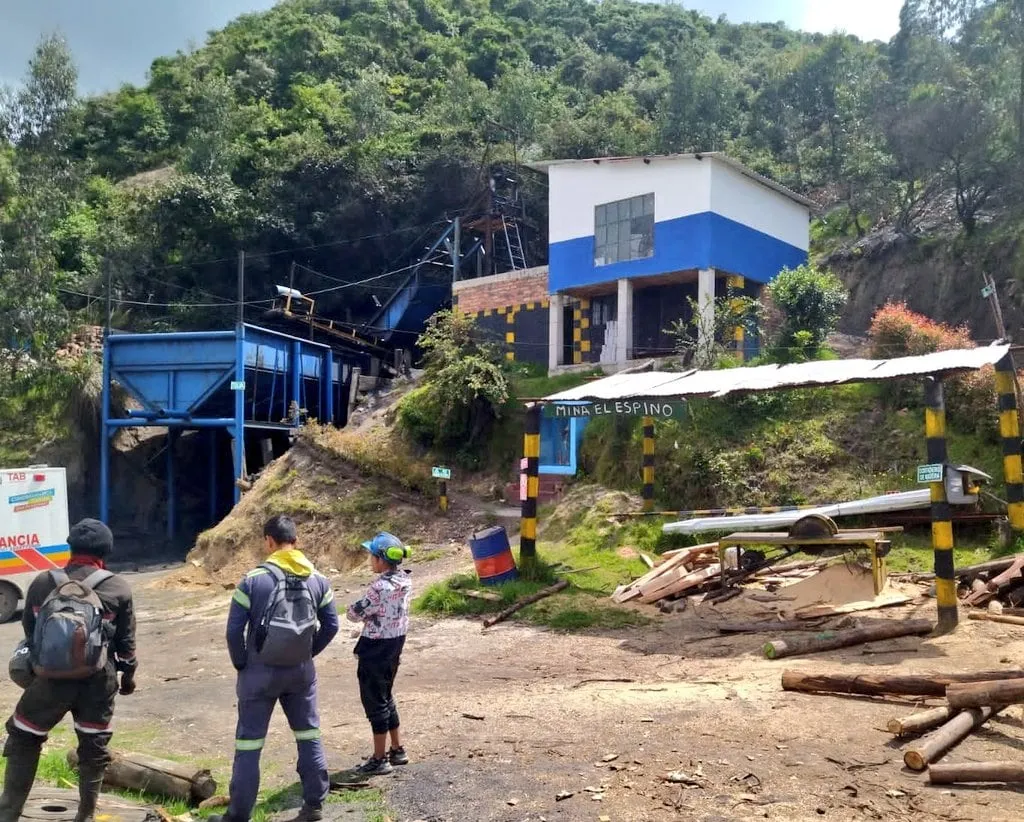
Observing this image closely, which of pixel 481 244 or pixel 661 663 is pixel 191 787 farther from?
pixel 481 244

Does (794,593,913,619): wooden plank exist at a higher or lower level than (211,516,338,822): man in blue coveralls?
lower

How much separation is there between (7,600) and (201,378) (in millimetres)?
10523

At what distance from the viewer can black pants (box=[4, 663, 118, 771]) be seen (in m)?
4.88

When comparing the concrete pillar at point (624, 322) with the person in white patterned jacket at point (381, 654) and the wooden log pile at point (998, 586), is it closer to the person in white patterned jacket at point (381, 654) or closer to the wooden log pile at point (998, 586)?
the wooden log pile at point (998, 586)

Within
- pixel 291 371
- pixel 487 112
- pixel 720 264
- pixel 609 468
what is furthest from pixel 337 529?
pixel 487 112

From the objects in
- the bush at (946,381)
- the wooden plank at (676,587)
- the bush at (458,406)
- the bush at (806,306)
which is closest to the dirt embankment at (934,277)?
the bush at (806,306)

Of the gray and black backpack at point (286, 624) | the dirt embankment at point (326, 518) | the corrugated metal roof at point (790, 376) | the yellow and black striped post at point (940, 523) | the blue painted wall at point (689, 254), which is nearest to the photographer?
the gray and black backpack at point (286, 624)

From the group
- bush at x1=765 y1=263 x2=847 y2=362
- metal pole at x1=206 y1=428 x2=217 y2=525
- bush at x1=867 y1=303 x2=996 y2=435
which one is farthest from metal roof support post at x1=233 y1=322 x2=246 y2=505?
bush at x1=867 y1=303 x2=996 y2=435

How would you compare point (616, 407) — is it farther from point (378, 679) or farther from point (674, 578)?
point (378, 679)

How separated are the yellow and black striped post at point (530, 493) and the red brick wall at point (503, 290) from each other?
13.9 metres

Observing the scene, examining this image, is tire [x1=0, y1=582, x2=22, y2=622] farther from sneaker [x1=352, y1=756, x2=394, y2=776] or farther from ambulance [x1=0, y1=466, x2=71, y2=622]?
sneaker [x1=352, y1=756, x2=394, y2=776]

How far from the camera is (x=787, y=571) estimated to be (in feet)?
39.5

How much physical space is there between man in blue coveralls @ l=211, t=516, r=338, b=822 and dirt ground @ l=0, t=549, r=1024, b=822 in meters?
0.62

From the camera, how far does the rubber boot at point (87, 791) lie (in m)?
5.01
